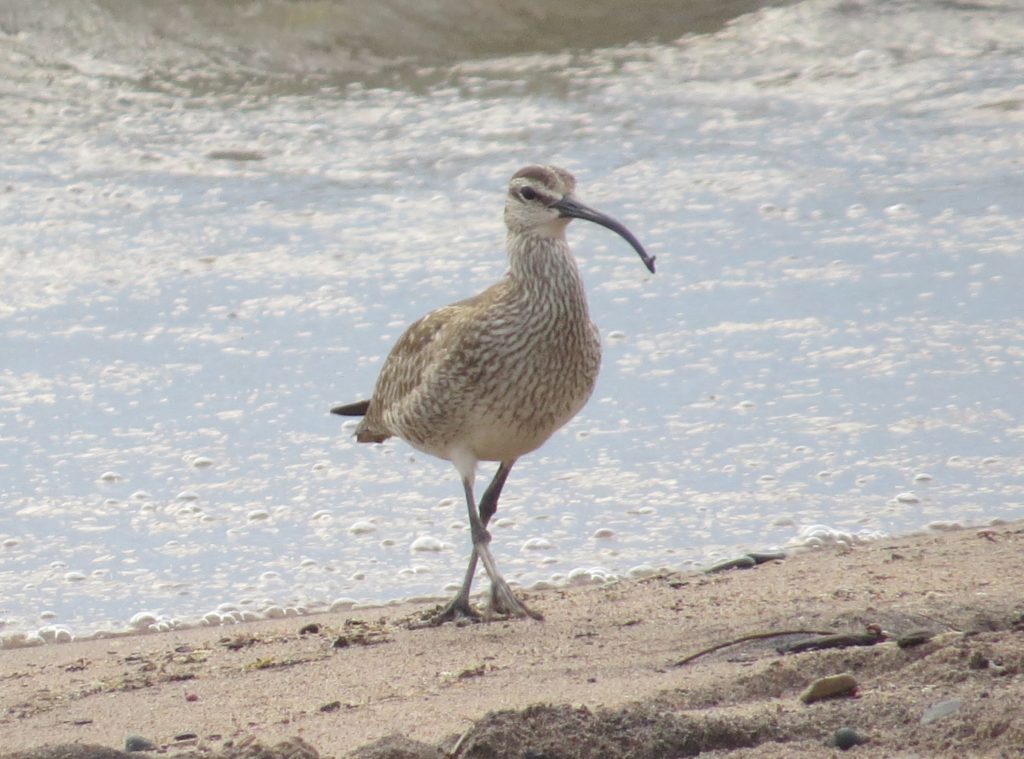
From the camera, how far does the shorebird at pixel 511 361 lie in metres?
5.64

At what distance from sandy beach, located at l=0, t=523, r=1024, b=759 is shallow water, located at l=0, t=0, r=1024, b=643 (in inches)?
19.8

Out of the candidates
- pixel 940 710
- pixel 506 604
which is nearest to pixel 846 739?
pixel 940 710

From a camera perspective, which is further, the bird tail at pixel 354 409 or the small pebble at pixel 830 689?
the bird tail at pixel 354 409

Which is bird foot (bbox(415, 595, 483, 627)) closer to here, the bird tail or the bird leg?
the bird leg

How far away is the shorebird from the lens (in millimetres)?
5641

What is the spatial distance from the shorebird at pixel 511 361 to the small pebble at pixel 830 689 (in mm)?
1716

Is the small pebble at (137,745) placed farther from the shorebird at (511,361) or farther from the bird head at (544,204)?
the bird head at (544,204)

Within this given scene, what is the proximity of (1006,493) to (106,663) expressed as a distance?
3.44 meters

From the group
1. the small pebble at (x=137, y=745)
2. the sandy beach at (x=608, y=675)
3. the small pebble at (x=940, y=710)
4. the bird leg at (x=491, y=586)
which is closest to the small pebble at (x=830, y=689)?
the sandy beach at (x=608, y=675)

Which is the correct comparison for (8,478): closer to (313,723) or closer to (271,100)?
(313,723)

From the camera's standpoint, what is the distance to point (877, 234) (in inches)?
363

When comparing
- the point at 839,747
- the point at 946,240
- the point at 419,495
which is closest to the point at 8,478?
the point at 419,495

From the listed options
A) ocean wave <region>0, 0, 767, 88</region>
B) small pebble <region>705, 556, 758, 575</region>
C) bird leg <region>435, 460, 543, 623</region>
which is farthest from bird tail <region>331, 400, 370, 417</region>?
ocean wave <region>0, 0, 767, 88</region>

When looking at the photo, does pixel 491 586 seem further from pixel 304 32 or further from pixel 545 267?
pixel 304 32
